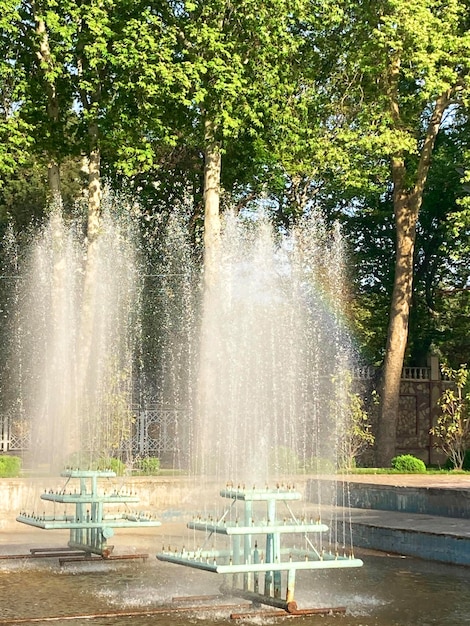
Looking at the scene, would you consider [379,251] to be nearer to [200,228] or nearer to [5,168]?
[200,228]

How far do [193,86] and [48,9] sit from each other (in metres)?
3.51

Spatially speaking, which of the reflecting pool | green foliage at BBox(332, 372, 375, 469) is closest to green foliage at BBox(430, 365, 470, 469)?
green foliage at BBox(332, 372, 375, 469)

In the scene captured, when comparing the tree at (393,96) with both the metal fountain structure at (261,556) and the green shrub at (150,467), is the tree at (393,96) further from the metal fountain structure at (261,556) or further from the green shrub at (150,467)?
the metal fountain structure at (261,556)

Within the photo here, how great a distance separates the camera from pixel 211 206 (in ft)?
76.6

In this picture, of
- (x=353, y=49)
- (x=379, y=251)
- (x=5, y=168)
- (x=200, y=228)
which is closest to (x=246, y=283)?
(x=5, y=168)

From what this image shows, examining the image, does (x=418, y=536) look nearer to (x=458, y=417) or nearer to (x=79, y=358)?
(x=79, y=358)

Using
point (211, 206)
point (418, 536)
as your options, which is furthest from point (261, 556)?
point (211, 206)

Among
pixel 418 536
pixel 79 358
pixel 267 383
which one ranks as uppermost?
pixel 79 358

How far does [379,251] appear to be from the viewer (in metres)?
32.9

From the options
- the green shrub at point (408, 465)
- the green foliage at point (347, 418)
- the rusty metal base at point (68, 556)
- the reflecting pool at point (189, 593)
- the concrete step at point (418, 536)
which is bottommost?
the reflecting pool at point (189, 593)

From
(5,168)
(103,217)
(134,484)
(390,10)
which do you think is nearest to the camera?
(134,484)

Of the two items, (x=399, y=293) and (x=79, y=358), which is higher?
(x=399, y=293)

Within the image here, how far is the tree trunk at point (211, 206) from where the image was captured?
22.8 meters

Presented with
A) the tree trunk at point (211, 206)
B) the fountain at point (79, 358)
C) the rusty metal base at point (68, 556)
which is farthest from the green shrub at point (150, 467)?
the rusty metal base at point (68, 556)
